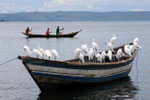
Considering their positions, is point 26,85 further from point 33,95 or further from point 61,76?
point 61,76

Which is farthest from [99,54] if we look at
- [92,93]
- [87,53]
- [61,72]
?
[61,72]

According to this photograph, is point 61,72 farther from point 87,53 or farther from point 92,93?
point 87,53

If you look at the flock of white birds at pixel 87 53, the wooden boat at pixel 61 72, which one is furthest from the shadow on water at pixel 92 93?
the flock of white birds at pixel 87 53

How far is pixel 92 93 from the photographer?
1952 centimetres

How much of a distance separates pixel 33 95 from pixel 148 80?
764cm

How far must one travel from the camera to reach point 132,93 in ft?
65.2

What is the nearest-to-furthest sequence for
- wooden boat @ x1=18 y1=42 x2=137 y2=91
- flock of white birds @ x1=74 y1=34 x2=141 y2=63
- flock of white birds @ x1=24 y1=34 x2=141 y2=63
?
wooden boat @ x1=18 y1=42 x2=137 y2=91
flock of white birds @ x1=24 y1=34 x2=141 y2=63
flock of white birds @ x1=74 y1=34 x2=141 y2=63

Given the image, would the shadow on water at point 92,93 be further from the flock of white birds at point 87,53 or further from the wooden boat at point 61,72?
the flock of white birds at point 87,53

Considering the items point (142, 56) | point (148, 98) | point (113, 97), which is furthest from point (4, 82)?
point (142, 56)

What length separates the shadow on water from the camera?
740 inches

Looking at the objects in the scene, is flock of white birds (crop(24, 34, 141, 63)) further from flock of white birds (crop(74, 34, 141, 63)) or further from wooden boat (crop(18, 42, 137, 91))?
wooden boat (crop(18, 42, 137, 91))

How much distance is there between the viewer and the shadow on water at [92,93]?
1880 centimetres

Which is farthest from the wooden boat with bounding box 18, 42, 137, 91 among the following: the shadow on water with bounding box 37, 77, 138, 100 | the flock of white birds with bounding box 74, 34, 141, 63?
the flock of white birds with bounding box 74, 34, 141, 63

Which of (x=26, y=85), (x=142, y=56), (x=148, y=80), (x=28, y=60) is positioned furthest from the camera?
(x=142, y=56)
